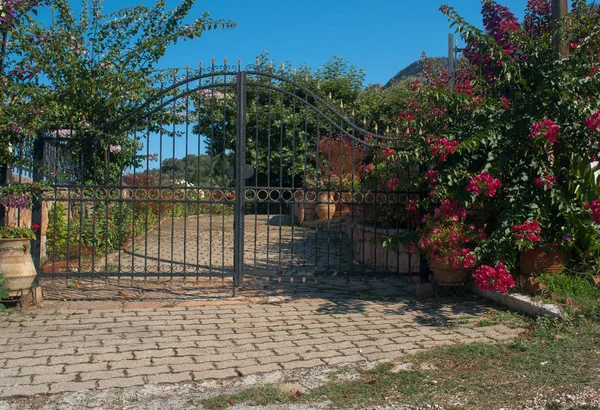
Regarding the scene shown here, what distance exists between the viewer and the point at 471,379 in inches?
161

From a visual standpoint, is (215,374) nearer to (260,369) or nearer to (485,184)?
(260,369)

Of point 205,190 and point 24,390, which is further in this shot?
point 205,190

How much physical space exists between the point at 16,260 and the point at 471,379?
4682 mm

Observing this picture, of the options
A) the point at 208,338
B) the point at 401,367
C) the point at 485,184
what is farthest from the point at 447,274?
the point at 208,338

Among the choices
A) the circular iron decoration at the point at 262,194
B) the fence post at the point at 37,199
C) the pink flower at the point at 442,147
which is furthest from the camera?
the circular iron decoration at the point at 262,194

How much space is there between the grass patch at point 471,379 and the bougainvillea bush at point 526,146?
1.19 meters

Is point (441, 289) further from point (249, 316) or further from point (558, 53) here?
point (558, 53)

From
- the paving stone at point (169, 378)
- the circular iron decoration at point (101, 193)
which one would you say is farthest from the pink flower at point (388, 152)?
the paving stone at point (169, 378)

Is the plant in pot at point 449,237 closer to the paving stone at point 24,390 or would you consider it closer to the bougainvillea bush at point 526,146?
the bougainvillea bush at point 526,146

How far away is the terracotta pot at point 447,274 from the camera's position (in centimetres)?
661

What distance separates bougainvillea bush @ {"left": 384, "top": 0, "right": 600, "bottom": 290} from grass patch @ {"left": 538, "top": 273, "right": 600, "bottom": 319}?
330mm

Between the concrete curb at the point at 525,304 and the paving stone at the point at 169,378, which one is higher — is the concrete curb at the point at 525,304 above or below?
above

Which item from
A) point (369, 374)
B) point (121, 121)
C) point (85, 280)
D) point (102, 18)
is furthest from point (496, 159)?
point (85, 280)

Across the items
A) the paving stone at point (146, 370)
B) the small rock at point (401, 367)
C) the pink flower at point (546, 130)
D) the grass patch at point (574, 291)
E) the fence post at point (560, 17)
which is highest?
the fence post at point (560, 17)
